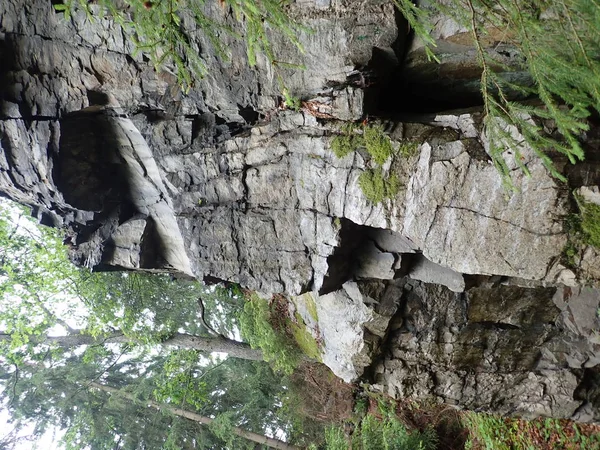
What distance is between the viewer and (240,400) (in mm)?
17594

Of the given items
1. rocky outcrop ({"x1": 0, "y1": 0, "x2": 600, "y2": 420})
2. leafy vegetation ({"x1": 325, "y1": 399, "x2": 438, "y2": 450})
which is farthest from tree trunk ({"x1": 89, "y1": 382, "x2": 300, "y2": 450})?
rocky outcrop ({"x1": 0, "y1": 0, "x2": 600, "y2": 420})

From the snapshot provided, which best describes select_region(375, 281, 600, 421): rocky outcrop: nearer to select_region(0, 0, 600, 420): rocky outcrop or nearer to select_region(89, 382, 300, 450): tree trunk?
select_region(0, 0, 600, 420): rocky outcrop

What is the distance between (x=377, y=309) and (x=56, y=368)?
14.3 metres

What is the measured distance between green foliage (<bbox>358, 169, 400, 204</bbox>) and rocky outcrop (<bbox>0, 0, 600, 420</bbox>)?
0.25 ft

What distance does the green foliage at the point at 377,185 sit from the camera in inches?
244

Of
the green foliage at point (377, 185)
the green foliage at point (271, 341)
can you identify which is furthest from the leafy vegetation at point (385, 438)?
the green foliage at point (377, 185)

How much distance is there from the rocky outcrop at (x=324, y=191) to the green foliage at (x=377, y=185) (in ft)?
0.25

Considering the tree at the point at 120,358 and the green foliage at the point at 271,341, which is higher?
the green foliage at the point at 271,341

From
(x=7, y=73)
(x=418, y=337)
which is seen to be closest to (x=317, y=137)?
(x=418, y=337)

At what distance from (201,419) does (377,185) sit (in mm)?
12956

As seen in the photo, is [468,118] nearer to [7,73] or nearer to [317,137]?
[317,137]

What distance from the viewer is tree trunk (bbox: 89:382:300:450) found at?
1530cm

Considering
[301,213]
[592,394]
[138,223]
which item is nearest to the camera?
[301,213]

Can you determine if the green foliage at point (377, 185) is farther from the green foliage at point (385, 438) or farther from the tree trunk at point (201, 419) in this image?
the tree trunk at point (201, 419)
